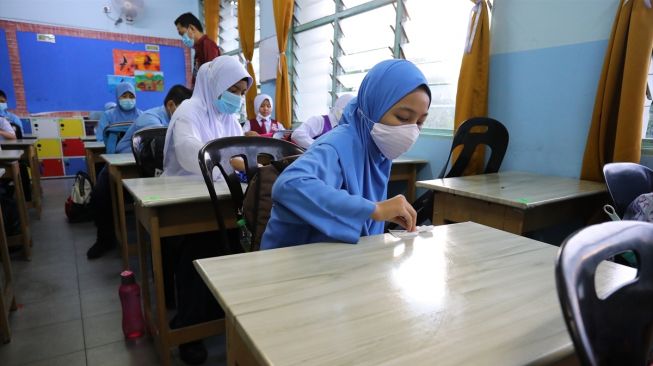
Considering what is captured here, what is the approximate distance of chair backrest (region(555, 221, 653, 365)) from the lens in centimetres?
37

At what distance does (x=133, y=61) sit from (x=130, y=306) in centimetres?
648

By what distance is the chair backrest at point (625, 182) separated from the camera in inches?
57.2

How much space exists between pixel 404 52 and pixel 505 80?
1.06 metres

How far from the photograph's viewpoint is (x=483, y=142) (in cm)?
251

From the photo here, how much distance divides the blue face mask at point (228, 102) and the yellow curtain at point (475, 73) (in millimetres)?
1507

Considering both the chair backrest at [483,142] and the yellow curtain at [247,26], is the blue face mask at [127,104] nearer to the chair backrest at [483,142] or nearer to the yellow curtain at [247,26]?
the yellow curtain at [247,26]

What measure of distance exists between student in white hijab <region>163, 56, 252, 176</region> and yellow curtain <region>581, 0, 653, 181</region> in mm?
1918

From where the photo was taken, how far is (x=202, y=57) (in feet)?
12.4

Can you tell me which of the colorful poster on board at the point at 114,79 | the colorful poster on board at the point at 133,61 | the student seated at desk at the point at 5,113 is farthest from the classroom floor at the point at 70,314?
the colorful poster on board at the point at 133,61

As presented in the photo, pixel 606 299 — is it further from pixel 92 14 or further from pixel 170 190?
pixel 92 14

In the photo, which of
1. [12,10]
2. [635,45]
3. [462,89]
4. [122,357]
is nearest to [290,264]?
[122,357]

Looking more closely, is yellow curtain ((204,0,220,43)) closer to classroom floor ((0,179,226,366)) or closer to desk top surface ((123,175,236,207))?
classroom floor ((0,179,226,366))

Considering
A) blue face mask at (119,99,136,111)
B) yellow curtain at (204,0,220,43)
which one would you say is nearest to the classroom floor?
blue face mask at (119,99,136,111)

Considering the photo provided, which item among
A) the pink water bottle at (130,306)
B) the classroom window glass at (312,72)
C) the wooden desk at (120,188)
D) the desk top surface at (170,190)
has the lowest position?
the pink water bottle at (130,306)
